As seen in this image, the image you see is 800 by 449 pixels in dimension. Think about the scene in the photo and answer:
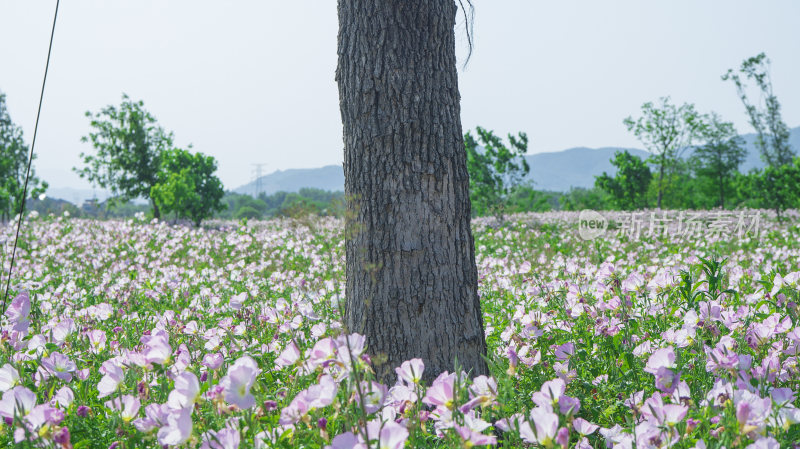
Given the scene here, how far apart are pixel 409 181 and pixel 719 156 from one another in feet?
157

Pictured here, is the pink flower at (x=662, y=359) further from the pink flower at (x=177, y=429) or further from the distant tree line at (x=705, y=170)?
the distant tree line at (x=705, y=170)

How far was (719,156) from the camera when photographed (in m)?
43.9

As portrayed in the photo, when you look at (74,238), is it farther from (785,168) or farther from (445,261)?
(785,168)

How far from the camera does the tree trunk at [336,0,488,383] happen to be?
9.00 ft

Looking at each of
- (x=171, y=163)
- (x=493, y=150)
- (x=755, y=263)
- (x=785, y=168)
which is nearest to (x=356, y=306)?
(x=755, y=263)

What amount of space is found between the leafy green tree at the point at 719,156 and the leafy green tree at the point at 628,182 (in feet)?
29.5

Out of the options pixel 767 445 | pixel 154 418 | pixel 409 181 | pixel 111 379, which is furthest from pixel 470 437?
pixel 409 181

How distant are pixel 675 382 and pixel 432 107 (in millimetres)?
1549

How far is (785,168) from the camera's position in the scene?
22.7m

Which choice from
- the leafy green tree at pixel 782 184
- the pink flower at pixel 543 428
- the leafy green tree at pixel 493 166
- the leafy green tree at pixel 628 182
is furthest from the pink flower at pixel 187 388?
the leafy green tree at pixel 628 182

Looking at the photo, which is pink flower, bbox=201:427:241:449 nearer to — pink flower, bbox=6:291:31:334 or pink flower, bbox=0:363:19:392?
pink flower, bbox=0:363:19:392

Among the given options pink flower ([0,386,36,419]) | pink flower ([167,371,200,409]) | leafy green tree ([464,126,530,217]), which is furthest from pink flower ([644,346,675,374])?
leafy green tree ([464,126,530,217])

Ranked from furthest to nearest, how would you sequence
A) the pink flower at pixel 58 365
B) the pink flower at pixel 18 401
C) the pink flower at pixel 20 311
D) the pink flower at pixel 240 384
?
the pink flower at pixel 20 311 → the pink flower at pixel 58 365 → the pink flower at pixel 18 401 → the pink flower at pixel 240 384

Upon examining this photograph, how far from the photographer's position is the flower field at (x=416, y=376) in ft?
5.43
